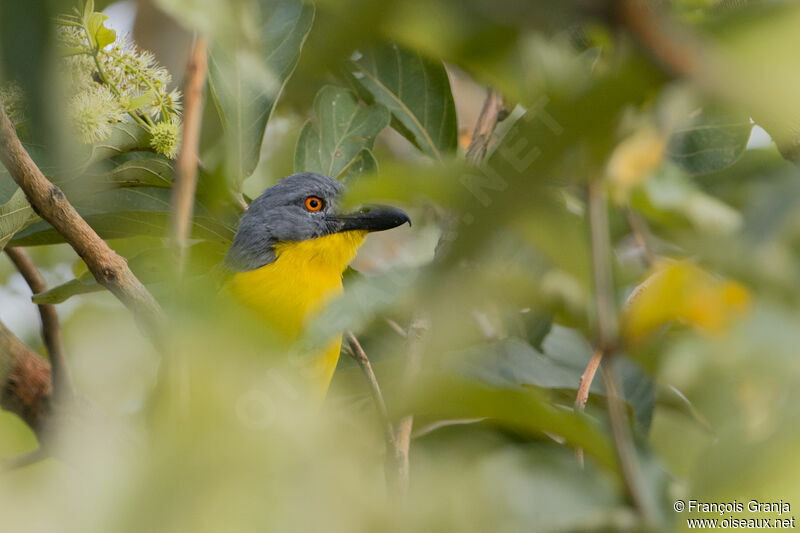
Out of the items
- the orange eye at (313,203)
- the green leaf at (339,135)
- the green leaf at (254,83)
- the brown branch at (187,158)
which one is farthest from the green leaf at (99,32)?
the orange eye at (313,203)

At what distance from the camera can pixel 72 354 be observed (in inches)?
205

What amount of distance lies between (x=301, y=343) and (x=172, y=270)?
30cm

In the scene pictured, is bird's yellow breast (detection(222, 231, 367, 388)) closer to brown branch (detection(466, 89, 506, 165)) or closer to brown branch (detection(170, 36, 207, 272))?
brown branch (detection(466, 89, 506, 165))

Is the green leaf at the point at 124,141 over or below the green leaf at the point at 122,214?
Result: over

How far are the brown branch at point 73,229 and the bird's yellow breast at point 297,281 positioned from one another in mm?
1091

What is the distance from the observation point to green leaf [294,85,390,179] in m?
3.38

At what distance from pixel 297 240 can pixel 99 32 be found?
8.32 feet

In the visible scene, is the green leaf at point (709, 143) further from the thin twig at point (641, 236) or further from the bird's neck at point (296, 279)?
the bird's neck at point (296, 279)

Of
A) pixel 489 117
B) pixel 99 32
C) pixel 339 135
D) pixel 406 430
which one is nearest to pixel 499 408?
pixel 406 430

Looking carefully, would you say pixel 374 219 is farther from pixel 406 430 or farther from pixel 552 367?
pixel 406 430

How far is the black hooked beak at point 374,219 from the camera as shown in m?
4.47

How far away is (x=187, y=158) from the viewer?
1152 millimetres

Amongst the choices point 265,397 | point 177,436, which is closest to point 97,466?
point 177,436

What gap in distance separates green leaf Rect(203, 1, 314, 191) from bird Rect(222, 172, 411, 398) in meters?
1.07
